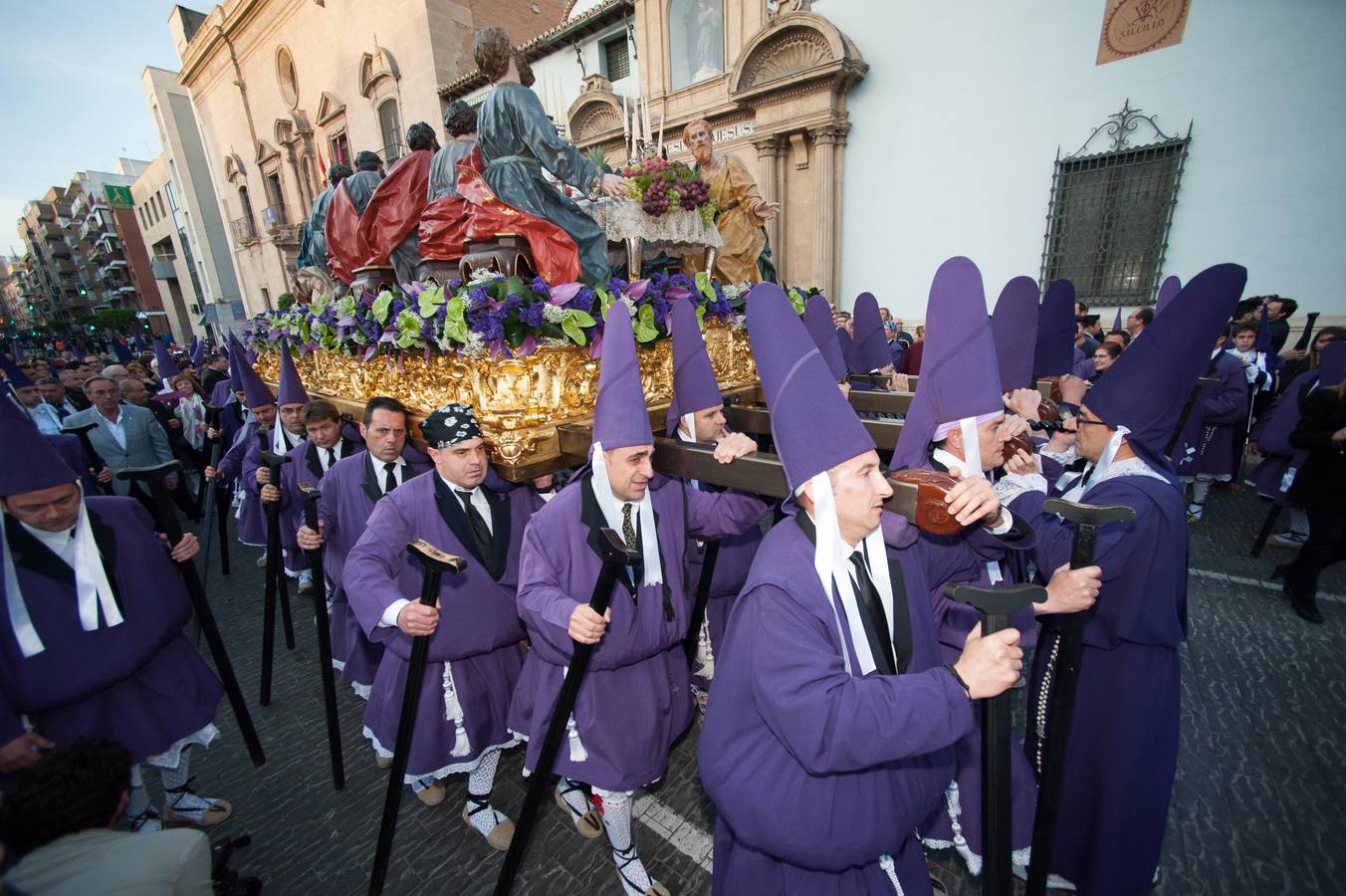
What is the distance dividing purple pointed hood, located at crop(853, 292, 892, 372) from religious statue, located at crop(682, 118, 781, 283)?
1.02m

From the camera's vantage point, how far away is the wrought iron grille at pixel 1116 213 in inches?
314

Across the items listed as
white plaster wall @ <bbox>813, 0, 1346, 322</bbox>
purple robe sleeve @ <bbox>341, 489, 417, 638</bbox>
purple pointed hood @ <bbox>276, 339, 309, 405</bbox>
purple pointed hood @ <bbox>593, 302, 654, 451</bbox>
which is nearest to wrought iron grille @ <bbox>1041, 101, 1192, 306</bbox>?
white plaster wall @ <bbox>813, 0, 1346, 322</bbox>

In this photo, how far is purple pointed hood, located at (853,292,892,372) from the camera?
4688 mm

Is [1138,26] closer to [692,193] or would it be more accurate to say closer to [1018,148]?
[1018,148]

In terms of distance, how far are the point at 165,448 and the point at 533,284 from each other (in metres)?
5.85

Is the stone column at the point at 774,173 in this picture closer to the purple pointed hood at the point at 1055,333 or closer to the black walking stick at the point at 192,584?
the purple pointed hood at the point at 1055,333

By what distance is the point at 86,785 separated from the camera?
147cm

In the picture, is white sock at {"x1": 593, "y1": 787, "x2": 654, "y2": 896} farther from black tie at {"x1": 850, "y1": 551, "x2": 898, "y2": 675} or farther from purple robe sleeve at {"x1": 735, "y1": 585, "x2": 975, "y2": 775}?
black tie at {"x1": 850, "y1": 551, "x2": 898, "y2": 675}

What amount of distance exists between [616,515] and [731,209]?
3.37 m

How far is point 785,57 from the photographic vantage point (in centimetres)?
1041

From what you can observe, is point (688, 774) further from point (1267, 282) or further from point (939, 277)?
point (1267, 282)

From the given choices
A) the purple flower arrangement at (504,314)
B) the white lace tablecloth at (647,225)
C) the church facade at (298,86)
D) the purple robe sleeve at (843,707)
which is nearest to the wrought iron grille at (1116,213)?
the white lace tablecloth at (647,225)

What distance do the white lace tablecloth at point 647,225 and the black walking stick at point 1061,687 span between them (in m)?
3.12

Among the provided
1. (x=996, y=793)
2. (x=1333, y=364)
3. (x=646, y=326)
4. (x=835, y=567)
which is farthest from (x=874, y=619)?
(x=1333, y=364)
